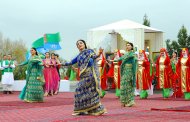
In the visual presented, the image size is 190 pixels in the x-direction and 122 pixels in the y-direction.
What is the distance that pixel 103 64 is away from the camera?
58.1ft

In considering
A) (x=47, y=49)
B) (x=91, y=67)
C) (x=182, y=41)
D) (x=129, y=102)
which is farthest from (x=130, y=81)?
(x=182, y=41)

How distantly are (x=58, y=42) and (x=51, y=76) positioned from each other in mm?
2543

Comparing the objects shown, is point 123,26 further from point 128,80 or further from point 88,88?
point 88,88

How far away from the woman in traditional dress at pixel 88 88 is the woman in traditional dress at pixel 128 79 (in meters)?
2.74

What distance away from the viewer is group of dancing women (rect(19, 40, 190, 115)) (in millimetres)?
10172

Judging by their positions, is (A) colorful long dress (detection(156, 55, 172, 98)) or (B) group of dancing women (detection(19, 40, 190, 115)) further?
Answer: (A) colorful long dress (detection(156, 55, 172, 98))

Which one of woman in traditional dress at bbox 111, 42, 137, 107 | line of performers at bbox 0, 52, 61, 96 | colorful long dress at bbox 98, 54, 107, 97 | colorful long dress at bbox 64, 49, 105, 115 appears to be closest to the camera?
colorful long dress at bbox 64, 49, 105, 115

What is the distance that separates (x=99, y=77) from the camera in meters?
10.5

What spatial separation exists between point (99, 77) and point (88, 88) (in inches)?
17.1

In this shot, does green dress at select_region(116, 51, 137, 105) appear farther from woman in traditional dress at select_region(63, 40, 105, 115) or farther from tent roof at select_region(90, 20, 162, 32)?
tent roof at select_region(90, 20, 162, 32)

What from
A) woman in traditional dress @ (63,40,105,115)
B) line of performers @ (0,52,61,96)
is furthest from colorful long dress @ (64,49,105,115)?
line of performers @ (0,52,61,96)

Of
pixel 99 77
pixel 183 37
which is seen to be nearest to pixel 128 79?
pixel 99 77

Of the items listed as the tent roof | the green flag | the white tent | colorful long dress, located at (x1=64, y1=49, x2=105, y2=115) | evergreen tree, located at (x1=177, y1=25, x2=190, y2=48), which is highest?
evergreen tree, located at (x1=177, y1=25, x2=190, y2=48)

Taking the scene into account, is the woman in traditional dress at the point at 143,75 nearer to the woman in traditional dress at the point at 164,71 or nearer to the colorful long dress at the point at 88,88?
the woman in traditional dress at the point at 164,71
